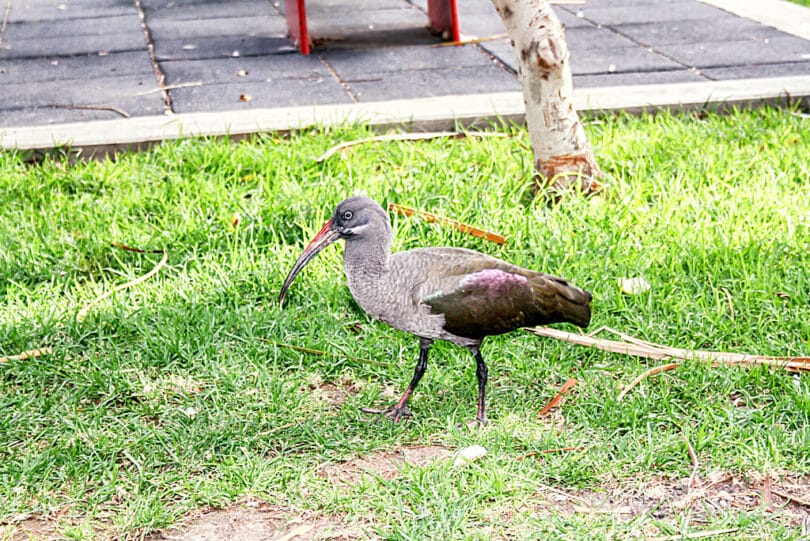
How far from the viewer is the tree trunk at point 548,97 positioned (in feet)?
17.2

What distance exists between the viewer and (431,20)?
914cm

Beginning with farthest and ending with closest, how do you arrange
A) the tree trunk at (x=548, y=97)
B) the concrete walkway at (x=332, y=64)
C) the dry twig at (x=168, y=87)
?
1. the dry twig at (x=168, y=87)
2. the concrete walkway at (x=332, y=64)
3. the tree trunk at (x=548, y=97)

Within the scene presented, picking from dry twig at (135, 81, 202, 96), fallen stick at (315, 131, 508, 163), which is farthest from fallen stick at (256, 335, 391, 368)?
dry twig at (135, 81, 202, 96)

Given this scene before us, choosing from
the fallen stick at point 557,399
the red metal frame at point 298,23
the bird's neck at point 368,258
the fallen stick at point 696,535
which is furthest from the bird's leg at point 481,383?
the red metal frame at point 298,23

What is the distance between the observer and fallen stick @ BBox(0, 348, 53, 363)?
4307 millimetres

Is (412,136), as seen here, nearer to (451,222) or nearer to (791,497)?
(451,222)

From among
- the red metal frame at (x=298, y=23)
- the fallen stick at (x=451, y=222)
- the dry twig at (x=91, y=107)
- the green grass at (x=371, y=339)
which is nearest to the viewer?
the green grass at (x=371, y=339)

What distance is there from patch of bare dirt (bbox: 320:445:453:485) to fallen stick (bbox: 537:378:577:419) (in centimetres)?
45

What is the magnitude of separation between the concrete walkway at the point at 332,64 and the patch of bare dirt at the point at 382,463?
3.17 metres

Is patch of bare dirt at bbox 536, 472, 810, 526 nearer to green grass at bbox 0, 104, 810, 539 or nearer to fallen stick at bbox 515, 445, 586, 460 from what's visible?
green grass at bbox 0, 104, 810, 539

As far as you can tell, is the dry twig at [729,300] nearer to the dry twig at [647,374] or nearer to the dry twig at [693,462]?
the dry twig at [647,374]

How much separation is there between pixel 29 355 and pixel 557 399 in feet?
7.43

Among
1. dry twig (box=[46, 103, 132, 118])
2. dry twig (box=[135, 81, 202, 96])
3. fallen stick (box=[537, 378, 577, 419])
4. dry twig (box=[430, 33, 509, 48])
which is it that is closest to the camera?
fallen stick (box=[537, 378, 577, 419])

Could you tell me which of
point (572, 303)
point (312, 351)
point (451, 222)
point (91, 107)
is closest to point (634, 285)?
point (572, 303)
